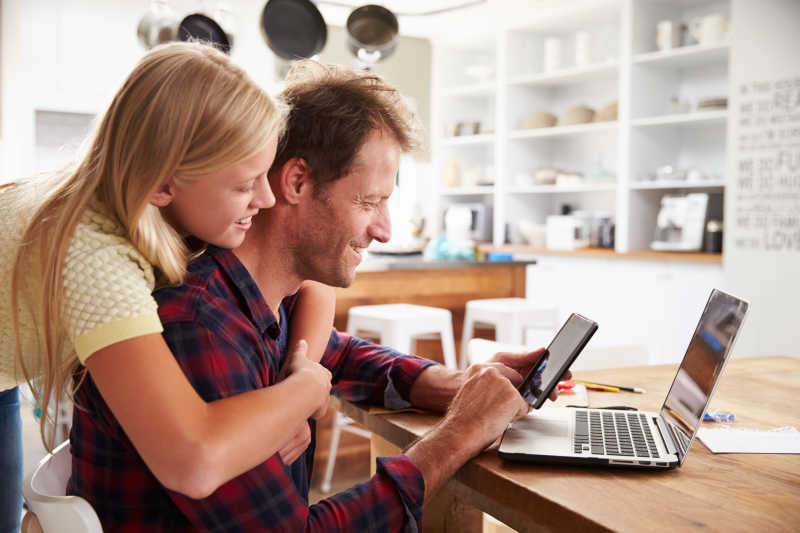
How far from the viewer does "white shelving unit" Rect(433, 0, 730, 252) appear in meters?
5.08

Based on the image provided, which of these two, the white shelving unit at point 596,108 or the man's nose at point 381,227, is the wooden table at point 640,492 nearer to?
the man's nose at point 381,227

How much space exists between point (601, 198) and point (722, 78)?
48.9 inches

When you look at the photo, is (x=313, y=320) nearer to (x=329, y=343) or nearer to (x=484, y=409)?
(x=329, y=343)

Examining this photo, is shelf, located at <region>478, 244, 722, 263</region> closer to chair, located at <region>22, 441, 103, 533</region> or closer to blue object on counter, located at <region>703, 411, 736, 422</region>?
blue object on counter, located at <region>703, 411, 736, 422</region>

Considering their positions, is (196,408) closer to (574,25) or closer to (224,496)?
(224,496)

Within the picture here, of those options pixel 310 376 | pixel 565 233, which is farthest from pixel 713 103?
pixel 310 376

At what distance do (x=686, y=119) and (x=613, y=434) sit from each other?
4.10 m

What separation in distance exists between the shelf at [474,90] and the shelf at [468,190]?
2.62ft

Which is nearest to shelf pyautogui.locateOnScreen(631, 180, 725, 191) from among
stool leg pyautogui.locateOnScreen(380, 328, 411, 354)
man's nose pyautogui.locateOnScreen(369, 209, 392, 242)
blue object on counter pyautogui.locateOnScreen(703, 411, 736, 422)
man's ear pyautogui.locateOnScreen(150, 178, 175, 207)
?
stool leg pyautogui.locateOnScreen(380, 328, 411, 354)

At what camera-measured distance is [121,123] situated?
934mm

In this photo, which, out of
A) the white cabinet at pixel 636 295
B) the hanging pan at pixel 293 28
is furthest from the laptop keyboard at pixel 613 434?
the white cabinet at pixel 636 295

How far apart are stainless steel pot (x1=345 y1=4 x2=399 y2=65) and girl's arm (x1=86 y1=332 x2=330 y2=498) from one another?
2951 millimetres

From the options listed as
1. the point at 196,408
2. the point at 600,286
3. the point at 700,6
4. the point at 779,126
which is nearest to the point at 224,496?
the point at 196,408

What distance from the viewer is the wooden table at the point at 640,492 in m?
0.87
